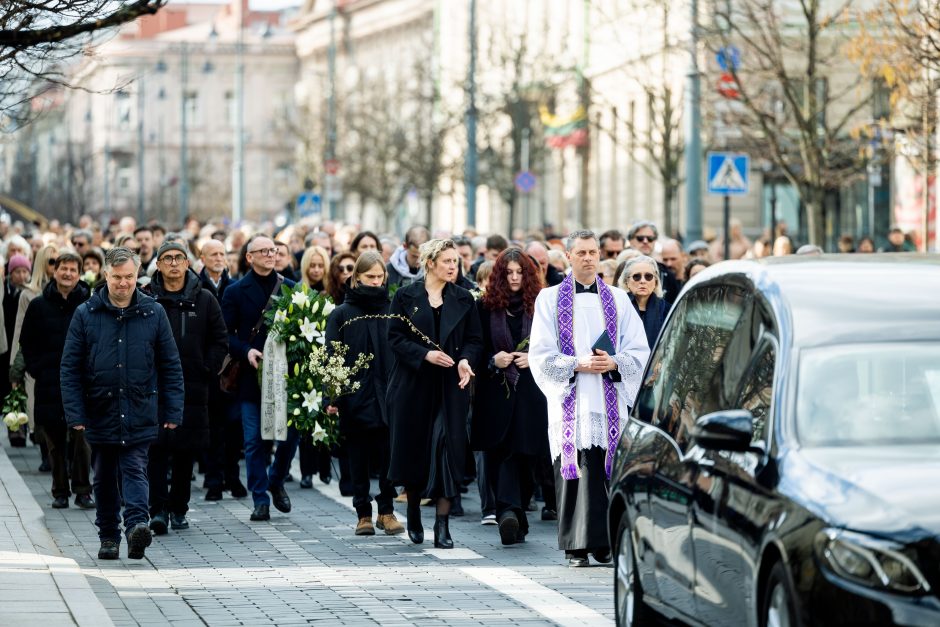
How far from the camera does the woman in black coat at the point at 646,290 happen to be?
46.2 ft

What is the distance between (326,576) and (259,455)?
3.22 meters

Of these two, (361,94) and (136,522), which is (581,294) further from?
(361,94)

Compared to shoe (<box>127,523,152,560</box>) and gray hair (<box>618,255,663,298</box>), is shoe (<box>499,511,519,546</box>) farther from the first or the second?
shoe (<box>127,523,152,560</box>)

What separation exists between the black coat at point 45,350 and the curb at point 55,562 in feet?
1.92

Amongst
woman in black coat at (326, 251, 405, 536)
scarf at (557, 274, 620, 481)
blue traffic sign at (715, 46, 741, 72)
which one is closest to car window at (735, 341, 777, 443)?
scarf at (557, 274, 620, 481)

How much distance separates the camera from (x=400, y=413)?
1341cm

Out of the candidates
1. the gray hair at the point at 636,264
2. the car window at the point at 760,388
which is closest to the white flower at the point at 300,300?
the gray hair at the point at 636,264

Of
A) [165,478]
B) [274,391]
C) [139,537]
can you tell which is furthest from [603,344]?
[274,391]

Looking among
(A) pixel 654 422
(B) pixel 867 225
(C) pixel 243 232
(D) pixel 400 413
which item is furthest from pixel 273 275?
(B) pixel 867 225

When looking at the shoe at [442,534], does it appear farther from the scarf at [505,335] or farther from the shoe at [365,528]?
the scarf at [505,335]

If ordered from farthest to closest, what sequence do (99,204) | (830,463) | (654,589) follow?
(99,204) → (654,589) → (830,463)

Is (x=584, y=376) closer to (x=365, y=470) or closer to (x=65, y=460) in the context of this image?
(x=365, y=470)

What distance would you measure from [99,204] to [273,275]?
96271 mm

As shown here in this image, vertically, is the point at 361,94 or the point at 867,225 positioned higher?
the point at 361,94
